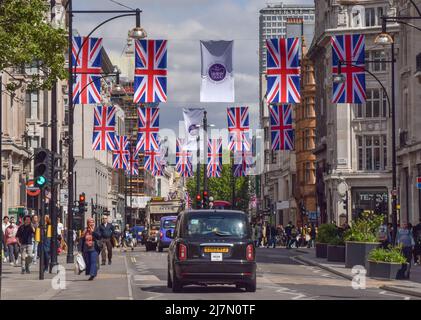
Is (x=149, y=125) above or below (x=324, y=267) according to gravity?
above

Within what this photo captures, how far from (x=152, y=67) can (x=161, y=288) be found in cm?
1747

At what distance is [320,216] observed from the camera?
91375 mm

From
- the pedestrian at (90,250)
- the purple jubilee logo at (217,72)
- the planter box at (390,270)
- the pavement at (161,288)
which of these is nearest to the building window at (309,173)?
the purple jubilee logo at (217,72)

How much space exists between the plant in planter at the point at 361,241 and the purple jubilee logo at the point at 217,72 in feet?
25.0

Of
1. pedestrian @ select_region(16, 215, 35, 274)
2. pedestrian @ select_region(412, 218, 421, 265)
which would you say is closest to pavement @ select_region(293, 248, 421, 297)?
pedestrian @ select_region(412, 218, 421, 265)

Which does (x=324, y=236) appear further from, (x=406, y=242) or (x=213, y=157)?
(x=213, y=157)

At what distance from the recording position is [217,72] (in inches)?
1746

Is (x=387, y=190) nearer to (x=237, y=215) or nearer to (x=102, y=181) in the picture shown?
(x=102, y=181)

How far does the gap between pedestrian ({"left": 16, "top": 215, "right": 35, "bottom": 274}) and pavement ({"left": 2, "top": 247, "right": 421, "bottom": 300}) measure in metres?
0.48

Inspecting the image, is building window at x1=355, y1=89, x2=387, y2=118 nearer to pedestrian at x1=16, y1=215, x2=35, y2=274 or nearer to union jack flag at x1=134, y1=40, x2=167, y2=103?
union jack flag at x1=134, y1=40, x2=167, y2=103

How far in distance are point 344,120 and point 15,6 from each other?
2201 inches

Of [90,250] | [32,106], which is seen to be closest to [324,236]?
[90,250]

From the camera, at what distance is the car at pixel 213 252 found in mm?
25500
